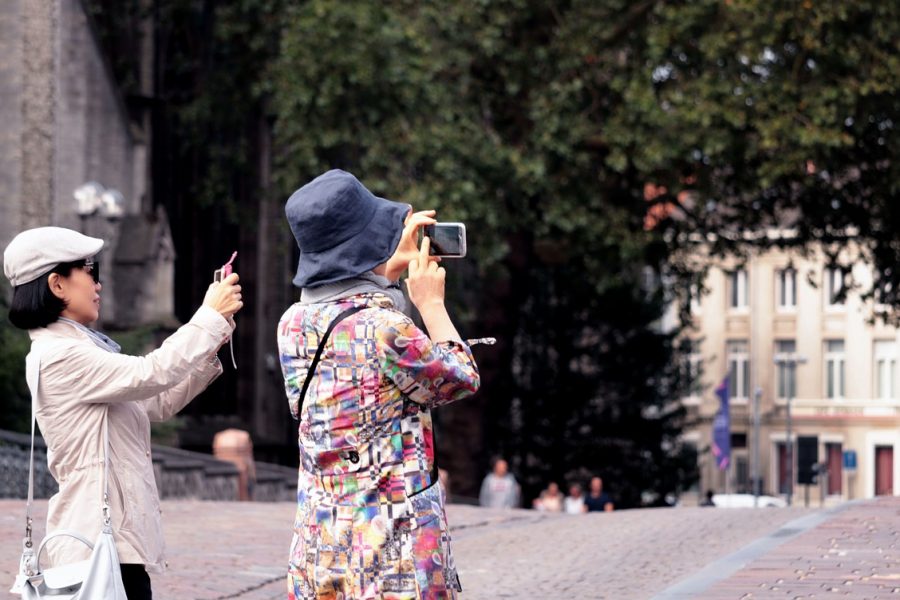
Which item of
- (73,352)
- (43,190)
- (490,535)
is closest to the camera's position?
(73,352)

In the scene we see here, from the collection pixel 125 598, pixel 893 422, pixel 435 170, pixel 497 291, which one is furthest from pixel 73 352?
pixel 893 422

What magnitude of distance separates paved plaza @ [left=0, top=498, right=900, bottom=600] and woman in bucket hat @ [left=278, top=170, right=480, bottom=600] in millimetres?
4681

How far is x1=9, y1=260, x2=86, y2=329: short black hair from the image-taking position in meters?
5.14

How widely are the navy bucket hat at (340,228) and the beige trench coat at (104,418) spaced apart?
43 cm

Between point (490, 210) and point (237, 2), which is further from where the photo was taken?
point (237, 2)

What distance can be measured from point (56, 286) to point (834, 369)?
76714mm

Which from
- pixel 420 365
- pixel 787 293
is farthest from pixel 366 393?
pixel 787 293

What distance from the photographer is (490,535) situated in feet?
48.3

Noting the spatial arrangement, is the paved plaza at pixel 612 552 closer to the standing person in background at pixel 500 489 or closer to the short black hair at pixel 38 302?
the short black hair at pixel 38 302

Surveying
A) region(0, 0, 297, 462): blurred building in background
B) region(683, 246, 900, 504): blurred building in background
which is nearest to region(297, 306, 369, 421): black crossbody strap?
region(0, 0, 297, 462): blurred building in background

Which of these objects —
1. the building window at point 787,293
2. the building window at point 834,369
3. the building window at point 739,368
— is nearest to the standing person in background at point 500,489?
the building window at point 834,369

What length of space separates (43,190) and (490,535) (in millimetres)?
14261

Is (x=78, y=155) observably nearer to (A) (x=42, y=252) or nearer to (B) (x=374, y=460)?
(A) (x=42, y=252)

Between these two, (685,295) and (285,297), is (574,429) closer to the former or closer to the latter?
(285,297)
